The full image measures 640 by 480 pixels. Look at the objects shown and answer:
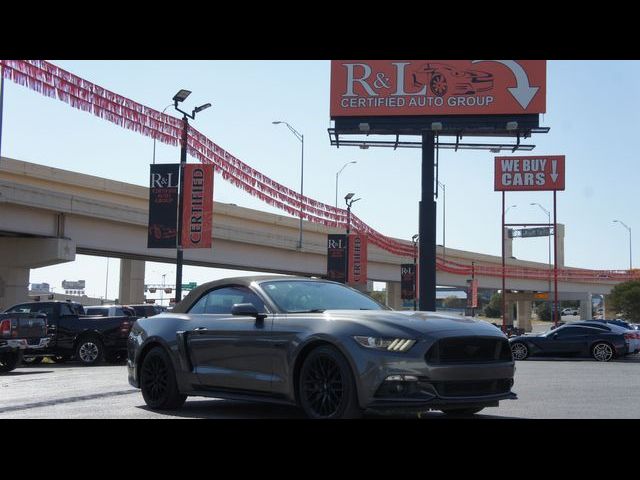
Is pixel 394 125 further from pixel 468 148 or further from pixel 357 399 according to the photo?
pixel 357 399

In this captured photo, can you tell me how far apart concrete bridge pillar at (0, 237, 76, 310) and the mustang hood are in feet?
102

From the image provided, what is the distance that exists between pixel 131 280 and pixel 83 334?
1734 inches

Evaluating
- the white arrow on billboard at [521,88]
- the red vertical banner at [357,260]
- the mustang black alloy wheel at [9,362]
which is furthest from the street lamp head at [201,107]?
the red vertical banner at [357,260]

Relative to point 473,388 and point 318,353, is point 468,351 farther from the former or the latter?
point 318,353

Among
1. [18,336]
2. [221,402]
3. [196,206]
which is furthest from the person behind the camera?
[196,206]

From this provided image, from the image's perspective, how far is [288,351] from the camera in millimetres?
7660

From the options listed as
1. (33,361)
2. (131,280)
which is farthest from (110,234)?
(131,280)

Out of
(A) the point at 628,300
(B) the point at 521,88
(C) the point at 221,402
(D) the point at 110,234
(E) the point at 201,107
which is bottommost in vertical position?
(C) the point at 221,402

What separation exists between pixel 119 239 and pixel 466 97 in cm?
1825

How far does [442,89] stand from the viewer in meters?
36.8

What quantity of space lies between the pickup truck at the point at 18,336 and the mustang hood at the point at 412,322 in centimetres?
1279

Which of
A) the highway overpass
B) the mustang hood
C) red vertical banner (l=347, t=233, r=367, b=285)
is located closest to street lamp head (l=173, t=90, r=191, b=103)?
the highway overpass

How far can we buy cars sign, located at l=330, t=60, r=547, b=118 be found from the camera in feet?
120
